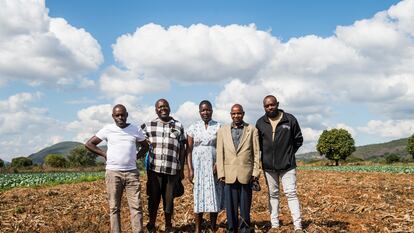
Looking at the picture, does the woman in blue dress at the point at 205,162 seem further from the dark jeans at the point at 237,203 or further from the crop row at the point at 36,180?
the crop row at the point at 36,180

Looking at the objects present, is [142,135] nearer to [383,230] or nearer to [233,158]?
[233,158]

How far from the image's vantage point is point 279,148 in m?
6.30

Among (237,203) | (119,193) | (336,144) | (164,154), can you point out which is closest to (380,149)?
(336,144)

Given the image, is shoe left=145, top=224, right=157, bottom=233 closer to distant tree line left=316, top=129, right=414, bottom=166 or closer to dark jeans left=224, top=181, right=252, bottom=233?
dark jeans left=224, top=181, right=252, bottom=233

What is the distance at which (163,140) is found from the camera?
6.41 meters

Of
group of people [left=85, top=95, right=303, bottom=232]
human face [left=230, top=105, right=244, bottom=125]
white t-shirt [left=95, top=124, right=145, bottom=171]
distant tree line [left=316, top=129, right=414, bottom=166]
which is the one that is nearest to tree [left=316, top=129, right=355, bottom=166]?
distant tree line [left=316, top=129, right=414, bottom=166]

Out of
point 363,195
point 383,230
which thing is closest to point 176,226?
point 383,230

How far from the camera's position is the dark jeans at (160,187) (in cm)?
651

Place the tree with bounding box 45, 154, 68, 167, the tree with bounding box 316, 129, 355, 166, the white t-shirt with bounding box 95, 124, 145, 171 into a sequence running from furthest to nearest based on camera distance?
the tree with bounding box 316, 129, 355, 166 < the tree with bounding box 45, 154, 68, 167 < the white t-shirt with bounding box 95, 124, 145, 171

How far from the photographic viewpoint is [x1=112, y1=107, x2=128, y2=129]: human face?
5961 mm

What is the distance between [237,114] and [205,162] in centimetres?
89

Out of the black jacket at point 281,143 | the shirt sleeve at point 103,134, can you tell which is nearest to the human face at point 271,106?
the black jacket at point 281,143

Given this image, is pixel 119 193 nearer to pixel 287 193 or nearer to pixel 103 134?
pixel 103 134

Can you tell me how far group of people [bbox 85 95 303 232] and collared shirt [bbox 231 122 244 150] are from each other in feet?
0.05
